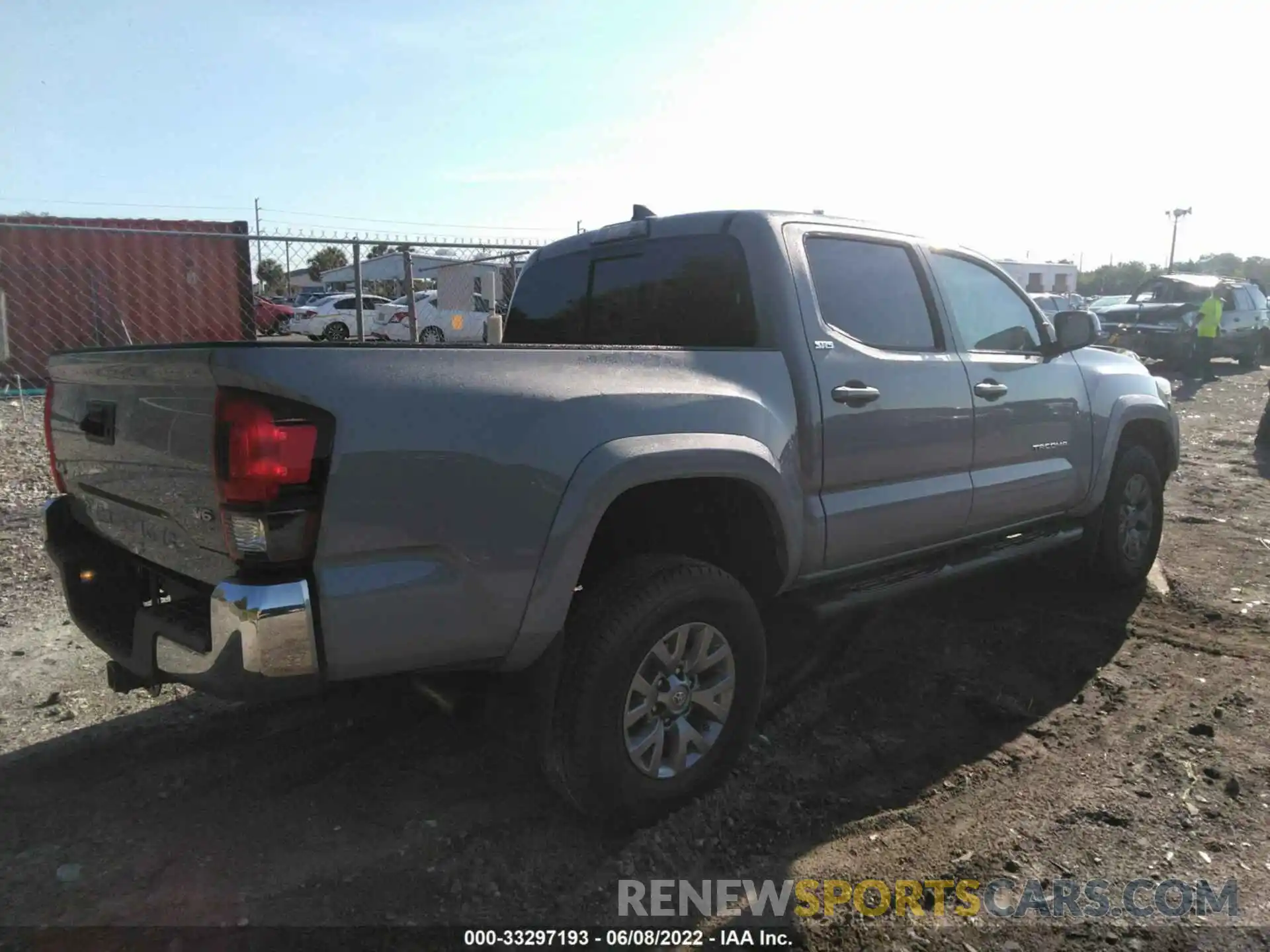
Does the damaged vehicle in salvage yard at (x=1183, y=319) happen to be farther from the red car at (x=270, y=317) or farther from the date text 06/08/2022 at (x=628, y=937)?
the date text 06/08/2022 at (x=628, y=937)

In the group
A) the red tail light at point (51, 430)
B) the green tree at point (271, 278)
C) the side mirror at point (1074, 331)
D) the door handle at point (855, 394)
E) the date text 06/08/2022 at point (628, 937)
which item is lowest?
the date text 06/08/2022 at point (628, 937)

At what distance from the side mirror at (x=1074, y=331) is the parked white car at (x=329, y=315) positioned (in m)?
15.9

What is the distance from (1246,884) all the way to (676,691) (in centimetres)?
181

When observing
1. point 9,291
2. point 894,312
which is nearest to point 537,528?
point 894,312

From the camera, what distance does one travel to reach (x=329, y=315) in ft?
72.1

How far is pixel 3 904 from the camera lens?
2510 millimetres

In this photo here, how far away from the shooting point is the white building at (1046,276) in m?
37.6

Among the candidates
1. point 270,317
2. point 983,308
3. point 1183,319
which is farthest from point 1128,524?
point 1183,319

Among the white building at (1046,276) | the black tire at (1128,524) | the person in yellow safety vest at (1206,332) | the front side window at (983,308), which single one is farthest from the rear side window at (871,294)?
the white building at (1046,276)

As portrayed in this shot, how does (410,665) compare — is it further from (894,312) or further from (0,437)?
(0,437)

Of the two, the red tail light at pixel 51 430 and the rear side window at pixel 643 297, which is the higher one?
the rear side window at pixel 643 297

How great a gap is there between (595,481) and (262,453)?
889 mm

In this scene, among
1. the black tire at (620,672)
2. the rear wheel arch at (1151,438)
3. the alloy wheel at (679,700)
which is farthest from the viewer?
the rear wheel arch at (1151,438)

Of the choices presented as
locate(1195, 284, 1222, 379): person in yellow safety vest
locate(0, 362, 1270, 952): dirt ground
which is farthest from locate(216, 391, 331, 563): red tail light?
locate(1195, 284, 1222, 379): person in yellow safety vest
